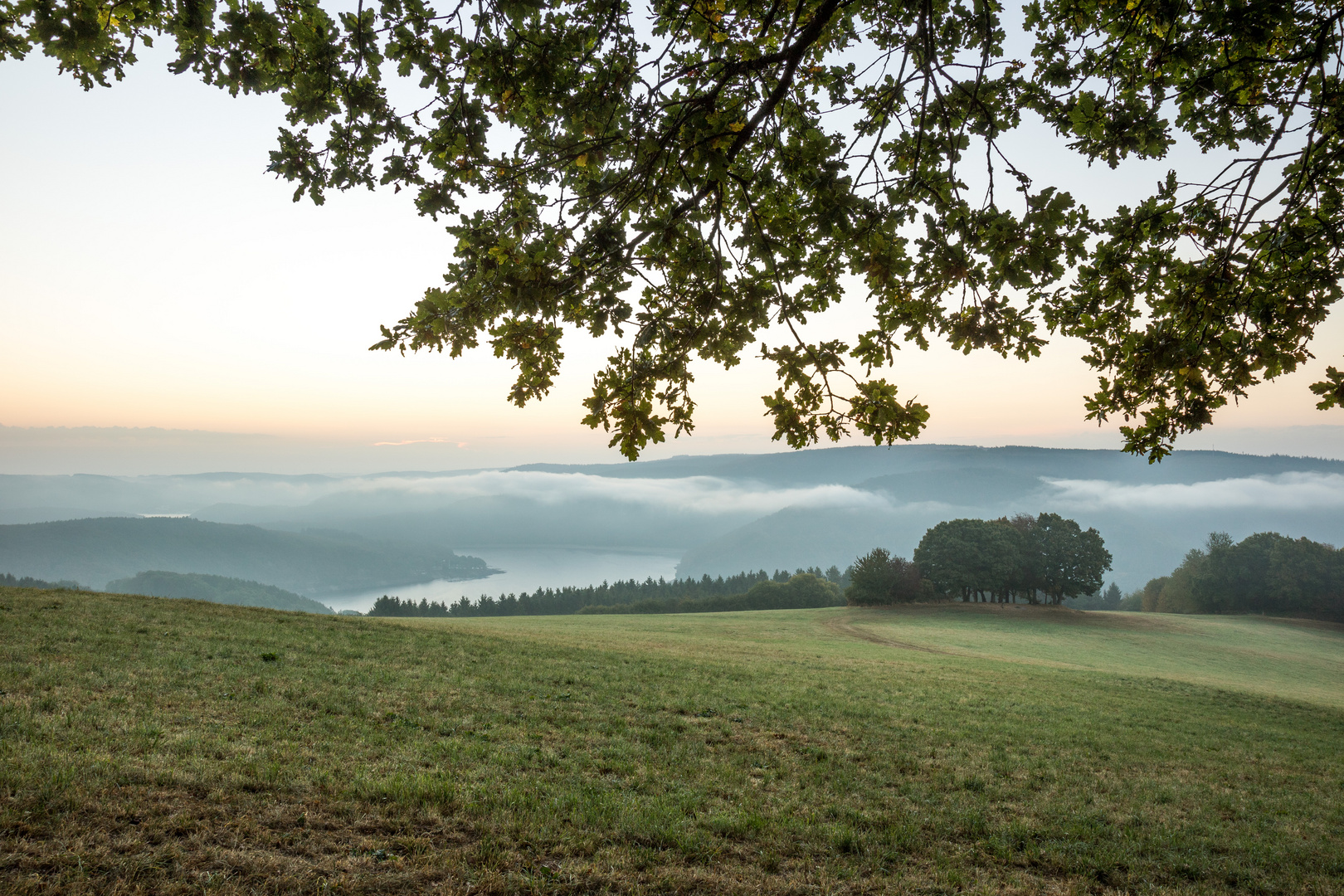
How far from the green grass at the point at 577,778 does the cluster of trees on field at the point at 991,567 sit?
45956 mm

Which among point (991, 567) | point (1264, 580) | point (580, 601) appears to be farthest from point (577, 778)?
point (580, 601)

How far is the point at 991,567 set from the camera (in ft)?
192

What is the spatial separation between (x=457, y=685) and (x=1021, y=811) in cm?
893

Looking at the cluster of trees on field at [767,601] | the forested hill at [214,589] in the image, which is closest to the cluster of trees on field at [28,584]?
the cluster of trees on field at [767,601]

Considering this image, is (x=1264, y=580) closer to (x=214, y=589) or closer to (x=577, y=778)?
(x=577, y=778)

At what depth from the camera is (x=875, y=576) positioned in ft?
195

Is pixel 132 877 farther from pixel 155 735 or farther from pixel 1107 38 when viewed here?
pixel 1107 38

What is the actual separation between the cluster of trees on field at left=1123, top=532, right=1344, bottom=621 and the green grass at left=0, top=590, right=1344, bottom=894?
225 ft

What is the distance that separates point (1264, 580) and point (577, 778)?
289 ft

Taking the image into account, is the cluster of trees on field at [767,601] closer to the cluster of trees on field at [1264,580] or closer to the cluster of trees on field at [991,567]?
the cluster of trees on field at [991,567]

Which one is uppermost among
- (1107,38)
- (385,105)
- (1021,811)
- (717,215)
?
(1107,38)

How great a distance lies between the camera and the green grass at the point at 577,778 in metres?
4.48

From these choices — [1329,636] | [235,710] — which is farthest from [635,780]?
[1329,636]

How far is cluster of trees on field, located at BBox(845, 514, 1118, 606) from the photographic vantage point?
58688mm
